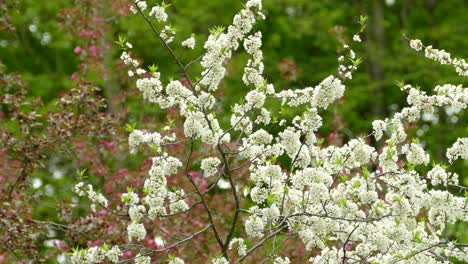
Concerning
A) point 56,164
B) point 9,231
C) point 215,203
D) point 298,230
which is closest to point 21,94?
point 9,231

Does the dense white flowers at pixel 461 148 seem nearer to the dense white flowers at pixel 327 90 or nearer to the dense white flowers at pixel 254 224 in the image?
the dense white flowers at pixel 327 90

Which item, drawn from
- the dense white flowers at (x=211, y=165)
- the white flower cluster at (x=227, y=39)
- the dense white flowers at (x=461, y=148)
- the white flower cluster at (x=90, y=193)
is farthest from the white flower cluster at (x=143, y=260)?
the dense white flowers at (x=461, y=148)

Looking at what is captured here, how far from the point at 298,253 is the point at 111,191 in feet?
6.92

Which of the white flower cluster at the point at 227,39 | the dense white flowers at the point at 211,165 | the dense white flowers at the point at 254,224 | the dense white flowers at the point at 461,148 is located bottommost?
the dense white flowers at the point at 461,148

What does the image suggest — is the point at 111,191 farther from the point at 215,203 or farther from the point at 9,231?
the point at 9,231

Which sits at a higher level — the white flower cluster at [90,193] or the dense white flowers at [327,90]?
the white flower cluster at [90,193]

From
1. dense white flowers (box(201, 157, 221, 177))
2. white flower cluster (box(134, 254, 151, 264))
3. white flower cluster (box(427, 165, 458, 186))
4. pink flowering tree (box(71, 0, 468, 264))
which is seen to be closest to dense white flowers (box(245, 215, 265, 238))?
pink flowering tree (box(71, 0, 468, 264))

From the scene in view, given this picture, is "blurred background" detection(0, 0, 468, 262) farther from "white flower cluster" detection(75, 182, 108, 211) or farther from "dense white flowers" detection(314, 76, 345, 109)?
"dense white flowers" detection(314, 76, 345, 109)

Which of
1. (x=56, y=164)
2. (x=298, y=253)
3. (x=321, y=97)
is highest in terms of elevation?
(x=56, y=164)

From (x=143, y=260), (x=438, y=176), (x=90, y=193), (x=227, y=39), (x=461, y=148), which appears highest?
(x=227, y=39)

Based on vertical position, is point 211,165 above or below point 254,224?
above

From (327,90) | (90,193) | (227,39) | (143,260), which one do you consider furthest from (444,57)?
(90,193)

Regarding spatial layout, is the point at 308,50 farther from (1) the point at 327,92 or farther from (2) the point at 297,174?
(1) the point at 327,92

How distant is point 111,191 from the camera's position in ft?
26.5
